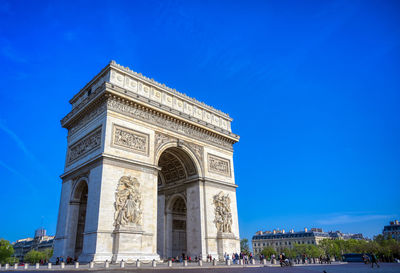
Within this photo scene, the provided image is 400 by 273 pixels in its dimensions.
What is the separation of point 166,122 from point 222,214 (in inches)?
349

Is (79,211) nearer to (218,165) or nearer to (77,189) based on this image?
(77,189)

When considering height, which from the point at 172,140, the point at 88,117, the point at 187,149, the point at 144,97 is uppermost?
the point at 144,97

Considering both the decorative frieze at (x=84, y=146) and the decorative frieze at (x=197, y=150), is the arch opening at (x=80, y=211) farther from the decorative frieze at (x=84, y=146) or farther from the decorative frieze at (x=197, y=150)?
the decorative frieze at (x=197, y=150)

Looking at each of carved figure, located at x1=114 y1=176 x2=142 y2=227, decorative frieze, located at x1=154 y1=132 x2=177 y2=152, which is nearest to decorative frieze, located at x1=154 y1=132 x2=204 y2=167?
decorative frieze, located at x1=154 y1=132 x2=177 y2=152

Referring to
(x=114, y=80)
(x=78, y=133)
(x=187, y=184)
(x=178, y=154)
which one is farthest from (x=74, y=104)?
(x=187, y=184)

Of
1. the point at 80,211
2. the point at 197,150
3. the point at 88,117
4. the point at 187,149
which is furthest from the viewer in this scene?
the point at 197,150

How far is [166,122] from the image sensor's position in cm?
2342

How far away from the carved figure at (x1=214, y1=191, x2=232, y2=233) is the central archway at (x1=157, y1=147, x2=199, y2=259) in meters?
2.75

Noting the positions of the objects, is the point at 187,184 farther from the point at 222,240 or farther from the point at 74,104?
the point at 74,104

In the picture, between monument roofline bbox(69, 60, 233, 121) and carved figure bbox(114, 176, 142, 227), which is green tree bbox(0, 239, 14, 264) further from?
carved figure bbox(114, 176, 142, 227)

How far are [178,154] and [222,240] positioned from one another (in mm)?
7778

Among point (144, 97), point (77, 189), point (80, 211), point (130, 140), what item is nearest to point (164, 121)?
point (144, 97)

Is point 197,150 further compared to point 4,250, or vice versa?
point 4,250

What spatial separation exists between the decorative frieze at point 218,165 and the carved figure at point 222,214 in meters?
2.15
